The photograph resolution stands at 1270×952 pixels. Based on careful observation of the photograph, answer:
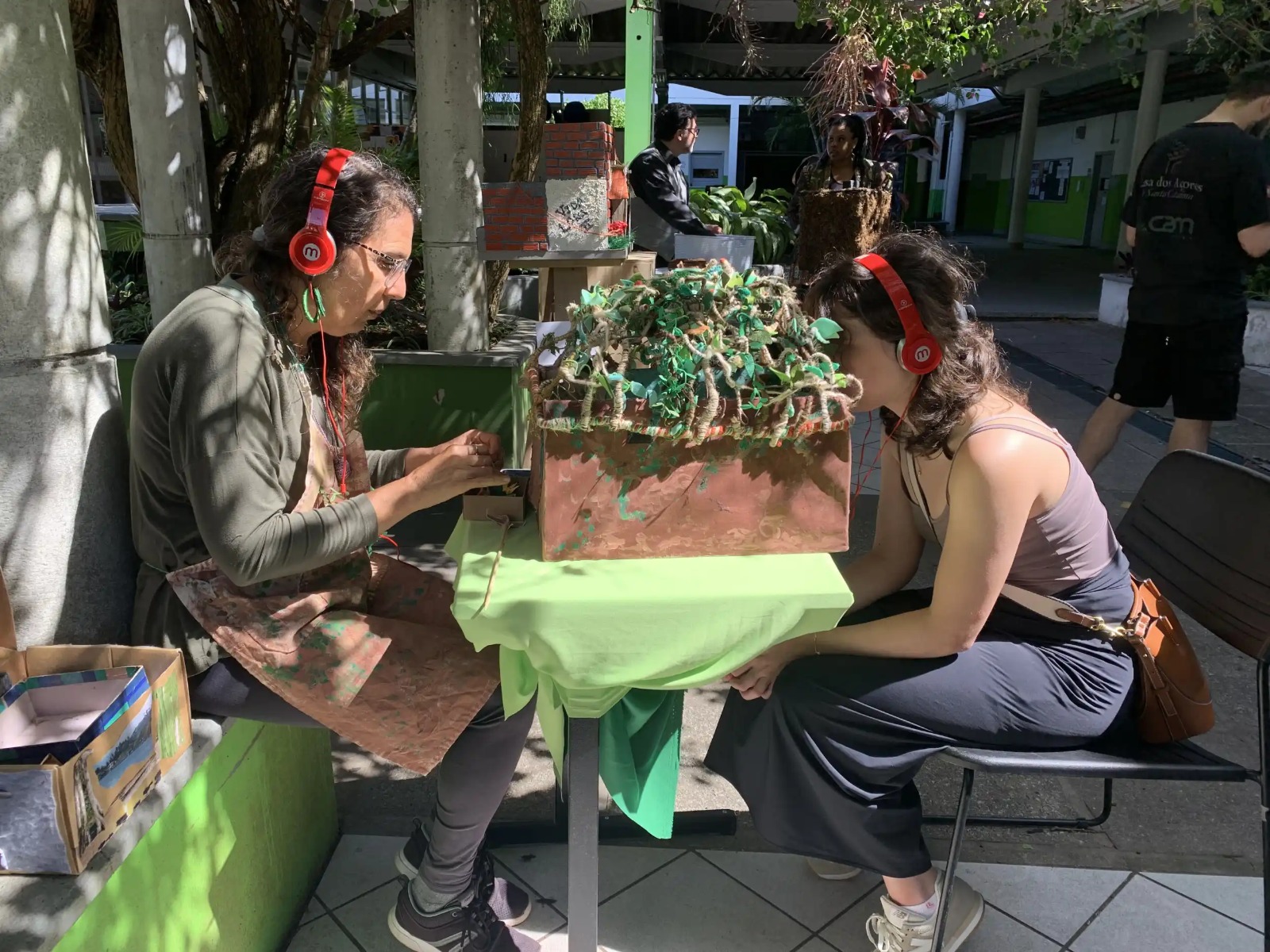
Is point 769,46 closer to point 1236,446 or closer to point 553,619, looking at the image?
point 1236,446

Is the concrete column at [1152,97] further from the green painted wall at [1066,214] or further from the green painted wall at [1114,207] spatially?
the green painted wall at [1066,214]

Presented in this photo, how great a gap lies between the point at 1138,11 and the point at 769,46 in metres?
7.29

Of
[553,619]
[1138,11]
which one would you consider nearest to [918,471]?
[553,619]

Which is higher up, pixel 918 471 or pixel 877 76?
pixel 877 76

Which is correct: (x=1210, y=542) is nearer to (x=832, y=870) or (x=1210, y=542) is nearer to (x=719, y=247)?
(x=832, y=870)

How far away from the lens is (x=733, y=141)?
1135 inches

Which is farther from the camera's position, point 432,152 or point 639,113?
point 639,113

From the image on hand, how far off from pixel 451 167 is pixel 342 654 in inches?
119

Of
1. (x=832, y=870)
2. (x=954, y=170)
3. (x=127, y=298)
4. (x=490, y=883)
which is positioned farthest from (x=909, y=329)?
(x=954, y=170)

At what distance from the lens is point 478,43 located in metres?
4.16

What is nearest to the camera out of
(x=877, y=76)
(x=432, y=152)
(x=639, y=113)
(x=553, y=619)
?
(x=553, y=619)

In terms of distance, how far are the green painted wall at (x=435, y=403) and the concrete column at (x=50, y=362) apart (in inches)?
98.1

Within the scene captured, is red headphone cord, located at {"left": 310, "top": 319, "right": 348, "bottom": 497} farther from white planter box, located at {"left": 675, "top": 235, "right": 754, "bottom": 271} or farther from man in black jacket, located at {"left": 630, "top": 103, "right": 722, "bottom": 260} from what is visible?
man in black jacket, located at {"left": 630, "top": 103, "right": 722, "bottom": 260}

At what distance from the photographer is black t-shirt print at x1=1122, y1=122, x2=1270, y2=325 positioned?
12.3ft
